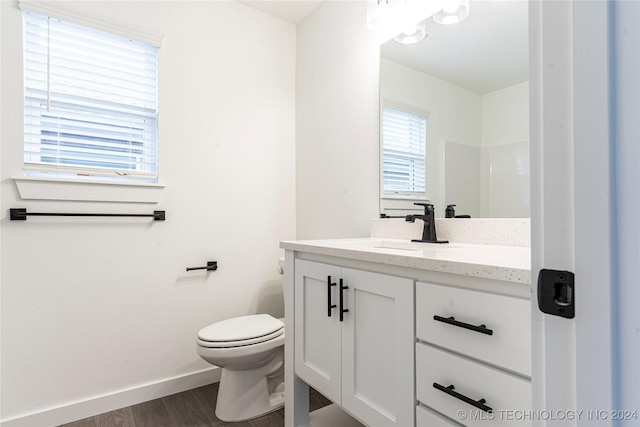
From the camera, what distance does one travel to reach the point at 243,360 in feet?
5.57

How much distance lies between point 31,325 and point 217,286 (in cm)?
91

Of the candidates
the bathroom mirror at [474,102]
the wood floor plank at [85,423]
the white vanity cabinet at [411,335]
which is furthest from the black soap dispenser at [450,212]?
the wood floor plank at [85,423]

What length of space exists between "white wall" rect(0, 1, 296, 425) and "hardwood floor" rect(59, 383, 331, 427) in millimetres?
74

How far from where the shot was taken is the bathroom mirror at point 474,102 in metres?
1.39

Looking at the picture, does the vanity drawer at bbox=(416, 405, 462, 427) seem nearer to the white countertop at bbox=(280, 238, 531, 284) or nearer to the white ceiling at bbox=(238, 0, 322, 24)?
the white countertop at bbox=(280, 238, 531, 284)

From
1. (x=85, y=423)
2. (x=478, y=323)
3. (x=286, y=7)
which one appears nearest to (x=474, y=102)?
(x=478, y=323)

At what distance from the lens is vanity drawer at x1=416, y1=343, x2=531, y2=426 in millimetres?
789

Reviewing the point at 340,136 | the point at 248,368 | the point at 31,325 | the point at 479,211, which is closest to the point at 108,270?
the point at 31,325

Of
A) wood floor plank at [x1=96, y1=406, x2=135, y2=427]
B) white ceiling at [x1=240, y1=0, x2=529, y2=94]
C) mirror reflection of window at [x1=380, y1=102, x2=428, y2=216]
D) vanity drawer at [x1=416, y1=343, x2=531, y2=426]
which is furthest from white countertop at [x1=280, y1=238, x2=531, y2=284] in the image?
wood floor plank at [x1=96, y1=406, x2=135, y2=427]

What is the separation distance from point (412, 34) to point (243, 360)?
5.93 feet

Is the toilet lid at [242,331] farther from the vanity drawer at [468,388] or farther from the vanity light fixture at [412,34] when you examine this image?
the vanity light fixture at [412,34]

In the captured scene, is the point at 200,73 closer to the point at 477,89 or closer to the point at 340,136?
the point at 340,136

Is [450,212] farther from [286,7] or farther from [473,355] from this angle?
[286,7]

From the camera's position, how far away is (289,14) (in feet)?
8.04
